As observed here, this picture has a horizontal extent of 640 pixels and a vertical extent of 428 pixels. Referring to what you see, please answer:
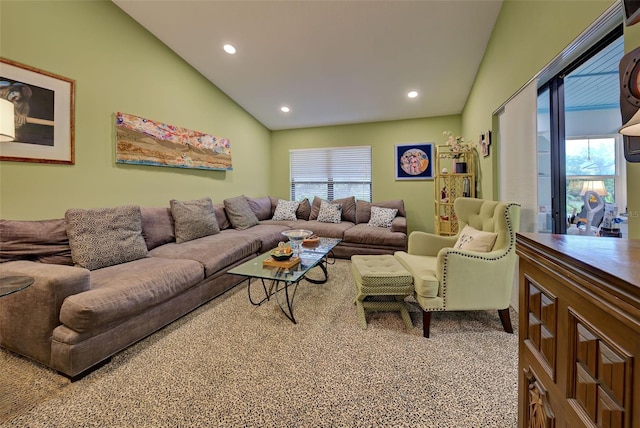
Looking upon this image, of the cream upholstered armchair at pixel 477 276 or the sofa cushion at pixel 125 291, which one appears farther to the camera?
the cream upholstered armchair at pixel 477 276

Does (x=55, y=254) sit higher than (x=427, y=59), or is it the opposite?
(x=427, y=59)

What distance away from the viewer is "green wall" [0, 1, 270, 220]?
2020 millimetres

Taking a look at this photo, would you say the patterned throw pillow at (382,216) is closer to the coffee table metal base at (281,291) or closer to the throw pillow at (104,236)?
the coffee table metal base at (281,291)

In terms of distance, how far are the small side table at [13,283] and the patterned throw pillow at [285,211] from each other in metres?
3.52

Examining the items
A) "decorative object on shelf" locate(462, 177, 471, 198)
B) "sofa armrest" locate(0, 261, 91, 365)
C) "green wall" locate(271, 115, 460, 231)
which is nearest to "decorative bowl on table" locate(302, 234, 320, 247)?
"sofa armrest" locate(0, 261, 91, 365)

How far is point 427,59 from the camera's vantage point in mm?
3023

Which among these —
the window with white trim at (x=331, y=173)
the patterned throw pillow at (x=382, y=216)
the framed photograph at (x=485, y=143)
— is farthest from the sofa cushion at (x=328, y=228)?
the framed photograph at (x=485, y=143)

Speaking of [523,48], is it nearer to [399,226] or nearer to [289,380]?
[399,226]

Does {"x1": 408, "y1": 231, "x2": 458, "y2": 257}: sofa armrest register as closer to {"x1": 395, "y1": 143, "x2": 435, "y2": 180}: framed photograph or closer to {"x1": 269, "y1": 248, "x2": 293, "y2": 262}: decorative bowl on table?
{"x1": 269, "y1": 248, "x2": 293, "y2": 262}: decorative bowl on table

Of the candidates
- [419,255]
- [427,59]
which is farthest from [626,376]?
[427,59]

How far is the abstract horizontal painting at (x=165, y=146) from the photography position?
2734 mm

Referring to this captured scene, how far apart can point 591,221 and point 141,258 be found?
144 inches

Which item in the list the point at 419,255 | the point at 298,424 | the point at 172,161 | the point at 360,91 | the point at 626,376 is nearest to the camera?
the point at 626,376

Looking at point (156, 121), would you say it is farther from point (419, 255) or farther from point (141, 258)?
point (419, 255)
